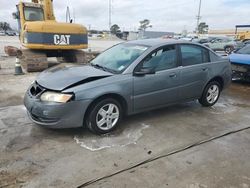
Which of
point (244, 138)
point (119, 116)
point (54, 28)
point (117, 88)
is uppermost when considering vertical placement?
point (54, 28)

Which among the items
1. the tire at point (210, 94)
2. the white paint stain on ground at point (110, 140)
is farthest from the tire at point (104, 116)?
the tire at point (210, 94)

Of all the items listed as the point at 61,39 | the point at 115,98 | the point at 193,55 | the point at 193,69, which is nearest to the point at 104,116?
the point at 115,98

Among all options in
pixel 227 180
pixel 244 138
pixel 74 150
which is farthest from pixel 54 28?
pixel 227 180

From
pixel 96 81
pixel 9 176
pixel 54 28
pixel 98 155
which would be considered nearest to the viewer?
pixel 9 176

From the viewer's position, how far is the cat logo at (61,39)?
34.1 feet

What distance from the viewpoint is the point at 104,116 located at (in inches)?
166

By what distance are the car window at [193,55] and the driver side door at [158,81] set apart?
26 cm

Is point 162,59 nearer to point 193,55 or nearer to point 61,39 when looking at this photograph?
point 193,55

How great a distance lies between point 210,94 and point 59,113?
11.8 ft

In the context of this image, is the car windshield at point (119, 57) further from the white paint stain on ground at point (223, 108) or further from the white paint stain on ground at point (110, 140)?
the white paint stain on ground at point (223, 108)

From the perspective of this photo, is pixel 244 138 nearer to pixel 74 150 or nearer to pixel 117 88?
pixel 117 88

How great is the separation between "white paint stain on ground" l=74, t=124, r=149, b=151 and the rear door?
5.01ft

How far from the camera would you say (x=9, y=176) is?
306 centimetres

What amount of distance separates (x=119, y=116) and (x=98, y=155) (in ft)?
3.15
